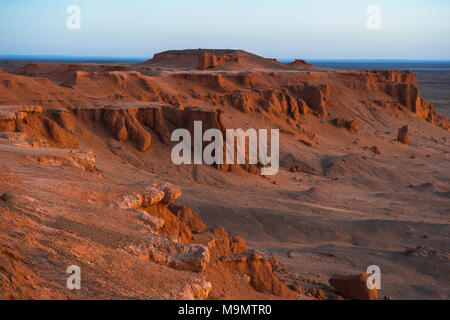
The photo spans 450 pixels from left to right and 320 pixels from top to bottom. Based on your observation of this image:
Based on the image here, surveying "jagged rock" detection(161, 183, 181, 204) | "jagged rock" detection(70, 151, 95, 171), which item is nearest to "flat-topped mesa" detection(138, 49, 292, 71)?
"jagged rock" detection(70, 151, 95, 171)

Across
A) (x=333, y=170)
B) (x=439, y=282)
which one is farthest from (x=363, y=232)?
(x=333, y=170)

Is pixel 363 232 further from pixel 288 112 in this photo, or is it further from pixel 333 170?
pixel 288 112

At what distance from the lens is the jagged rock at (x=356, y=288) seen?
23.7 ft

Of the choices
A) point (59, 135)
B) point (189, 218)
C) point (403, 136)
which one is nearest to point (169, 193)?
point (189, 218)

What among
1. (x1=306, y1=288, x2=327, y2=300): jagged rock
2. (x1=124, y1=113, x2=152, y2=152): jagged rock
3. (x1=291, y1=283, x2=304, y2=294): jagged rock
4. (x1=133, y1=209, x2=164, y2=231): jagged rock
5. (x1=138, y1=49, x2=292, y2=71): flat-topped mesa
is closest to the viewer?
(x1=133, y1=209, x2=164, y2=231): jagged rock

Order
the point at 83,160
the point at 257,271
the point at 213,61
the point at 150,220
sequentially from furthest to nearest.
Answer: the point at 213,61 → the point at 83,160 → the point at 257,271 → the point at 150,220

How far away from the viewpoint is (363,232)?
12.4 meters

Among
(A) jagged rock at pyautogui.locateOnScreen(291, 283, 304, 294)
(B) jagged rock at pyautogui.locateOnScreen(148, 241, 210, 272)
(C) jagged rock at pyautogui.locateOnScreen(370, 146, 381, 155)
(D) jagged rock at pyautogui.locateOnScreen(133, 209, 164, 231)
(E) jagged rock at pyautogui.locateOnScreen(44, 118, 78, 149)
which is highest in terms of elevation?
(E) jagged rock at pyautogui.locateOnScreen(44, 118, 78, 149)

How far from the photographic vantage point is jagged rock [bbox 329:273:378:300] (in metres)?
7.24

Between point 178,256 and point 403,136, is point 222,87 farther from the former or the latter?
point 178,256

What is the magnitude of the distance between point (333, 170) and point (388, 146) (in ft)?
25.1

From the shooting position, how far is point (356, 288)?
7281 mm

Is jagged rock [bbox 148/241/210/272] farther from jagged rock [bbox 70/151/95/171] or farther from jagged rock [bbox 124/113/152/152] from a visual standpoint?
jagged rock [bbox 124/113/152/152]
